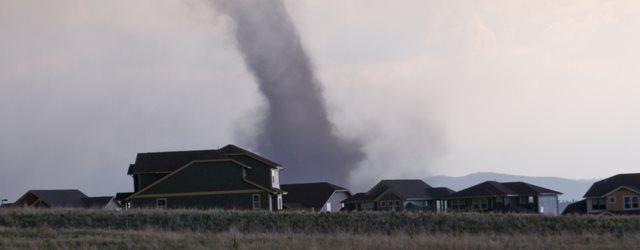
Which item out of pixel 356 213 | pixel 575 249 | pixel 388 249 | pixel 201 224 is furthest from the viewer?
pixel 356 213

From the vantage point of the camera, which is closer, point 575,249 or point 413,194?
point 575,249

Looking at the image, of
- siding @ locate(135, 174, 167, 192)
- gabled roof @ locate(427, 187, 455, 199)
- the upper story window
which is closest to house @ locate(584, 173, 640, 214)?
gabled roof @ locate(427, 187, 455, 199)

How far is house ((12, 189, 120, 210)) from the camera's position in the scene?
3159 inches

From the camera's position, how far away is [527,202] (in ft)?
329

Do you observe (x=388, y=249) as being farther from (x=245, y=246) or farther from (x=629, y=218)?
(x=629, y=218)

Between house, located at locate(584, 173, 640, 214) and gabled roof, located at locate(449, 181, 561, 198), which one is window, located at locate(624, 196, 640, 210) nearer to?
house, located at locate(584, 173, 640, 214)

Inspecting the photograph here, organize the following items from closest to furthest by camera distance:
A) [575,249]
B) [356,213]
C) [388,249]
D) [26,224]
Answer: [388,249], [575,249], [26,224], [356,213]

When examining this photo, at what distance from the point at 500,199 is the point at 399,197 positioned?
9549 millimetres

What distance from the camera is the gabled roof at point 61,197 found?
81750 mm

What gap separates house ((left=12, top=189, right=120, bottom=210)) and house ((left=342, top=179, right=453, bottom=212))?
24.0m

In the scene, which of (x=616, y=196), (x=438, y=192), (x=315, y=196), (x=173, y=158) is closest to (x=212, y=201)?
(x=173, y=158)

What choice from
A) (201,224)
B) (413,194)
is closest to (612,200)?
(413,194)

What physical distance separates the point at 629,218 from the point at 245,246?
3198 cm

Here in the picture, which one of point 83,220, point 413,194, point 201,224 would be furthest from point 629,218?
point 413,194
